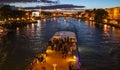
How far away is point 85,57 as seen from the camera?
36.1m

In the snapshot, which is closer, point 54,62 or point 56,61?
point 54,62

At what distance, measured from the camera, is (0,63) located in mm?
33656

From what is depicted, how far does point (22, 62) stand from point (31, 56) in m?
4.26

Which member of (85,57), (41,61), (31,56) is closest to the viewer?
(41,61)

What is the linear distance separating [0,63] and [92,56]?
38.6 feet

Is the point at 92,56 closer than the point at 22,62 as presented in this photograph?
No

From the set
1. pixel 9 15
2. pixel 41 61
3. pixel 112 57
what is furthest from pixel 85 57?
pixel 9 15

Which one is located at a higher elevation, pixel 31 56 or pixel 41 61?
pixel 41 61

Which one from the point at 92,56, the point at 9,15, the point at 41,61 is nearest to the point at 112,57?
the point at 92,56

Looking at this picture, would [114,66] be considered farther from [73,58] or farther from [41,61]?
[41,61]

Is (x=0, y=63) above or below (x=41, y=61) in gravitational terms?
below

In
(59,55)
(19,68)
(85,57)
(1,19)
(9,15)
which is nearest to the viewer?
(59,55)

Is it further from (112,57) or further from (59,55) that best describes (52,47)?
(112,57)

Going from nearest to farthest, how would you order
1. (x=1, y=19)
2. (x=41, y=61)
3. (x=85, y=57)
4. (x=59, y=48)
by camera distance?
(x=41, y=61) < (x=59, y=48) < (x=85, y=57) < (x=1, y=19)
